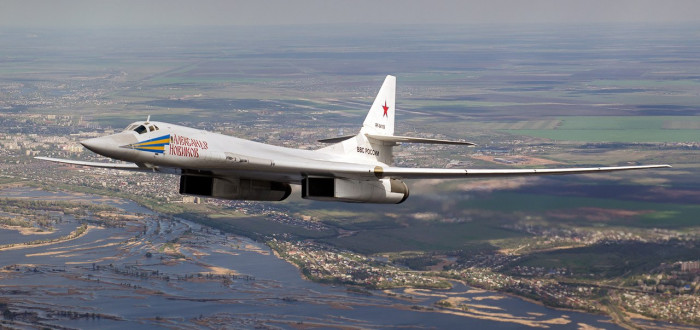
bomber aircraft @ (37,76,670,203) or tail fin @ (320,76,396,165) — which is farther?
tail fin @ (320,76,396,165)

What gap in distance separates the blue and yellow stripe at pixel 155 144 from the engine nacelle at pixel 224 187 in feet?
17.3

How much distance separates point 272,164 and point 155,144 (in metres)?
4.47

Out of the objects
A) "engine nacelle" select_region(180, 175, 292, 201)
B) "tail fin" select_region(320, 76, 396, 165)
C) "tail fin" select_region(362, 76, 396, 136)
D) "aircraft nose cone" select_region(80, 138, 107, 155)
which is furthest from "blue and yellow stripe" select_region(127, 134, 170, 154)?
"tail fin" select_region(362, 76, 396, 136)

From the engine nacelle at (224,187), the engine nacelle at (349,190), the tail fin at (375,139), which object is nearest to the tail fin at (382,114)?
the tail fin at (375,139)

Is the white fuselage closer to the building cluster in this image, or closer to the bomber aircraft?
the bomber aircraft

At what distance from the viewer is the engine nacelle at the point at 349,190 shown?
130 feet

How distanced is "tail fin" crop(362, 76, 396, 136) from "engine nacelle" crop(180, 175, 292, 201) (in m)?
6.80

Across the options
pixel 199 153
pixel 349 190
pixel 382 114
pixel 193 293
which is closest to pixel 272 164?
pixel 199 153

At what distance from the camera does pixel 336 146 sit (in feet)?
144

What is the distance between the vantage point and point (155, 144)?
1352 inches

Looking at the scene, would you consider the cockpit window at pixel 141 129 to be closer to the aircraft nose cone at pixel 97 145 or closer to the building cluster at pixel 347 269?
the aircraft nose cone at pixel 97 145

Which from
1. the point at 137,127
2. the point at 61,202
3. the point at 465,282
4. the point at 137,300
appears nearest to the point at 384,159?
the point at 137,127

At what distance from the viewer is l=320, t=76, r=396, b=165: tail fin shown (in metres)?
44.3

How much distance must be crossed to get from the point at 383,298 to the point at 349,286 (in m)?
5.01
